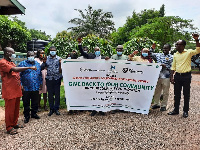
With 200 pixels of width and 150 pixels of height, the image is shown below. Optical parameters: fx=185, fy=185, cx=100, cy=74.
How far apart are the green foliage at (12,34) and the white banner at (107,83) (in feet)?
67.9

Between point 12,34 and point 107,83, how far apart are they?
894 inches

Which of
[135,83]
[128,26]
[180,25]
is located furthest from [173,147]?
[128,26]

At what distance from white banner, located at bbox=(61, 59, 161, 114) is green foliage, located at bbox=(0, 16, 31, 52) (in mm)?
20701

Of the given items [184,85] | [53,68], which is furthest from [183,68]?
[53,68]

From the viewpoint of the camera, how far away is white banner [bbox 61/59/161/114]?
4.54m

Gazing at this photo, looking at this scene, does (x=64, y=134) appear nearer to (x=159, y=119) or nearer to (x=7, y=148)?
(x=7, y=148)

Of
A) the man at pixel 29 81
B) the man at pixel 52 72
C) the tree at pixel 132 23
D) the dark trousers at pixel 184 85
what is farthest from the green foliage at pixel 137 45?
the tree at pixel 132 23

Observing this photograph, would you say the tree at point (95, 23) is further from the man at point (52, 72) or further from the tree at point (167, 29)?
the man at point (52, 72)

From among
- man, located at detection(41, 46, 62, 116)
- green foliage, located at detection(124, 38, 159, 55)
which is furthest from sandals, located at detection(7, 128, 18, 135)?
green foliage, located at detection(124, 38, 159, 55)

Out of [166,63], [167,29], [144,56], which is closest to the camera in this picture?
[144,56]

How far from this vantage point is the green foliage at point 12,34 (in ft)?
73.1

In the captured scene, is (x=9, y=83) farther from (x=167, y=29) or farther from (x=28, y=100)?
(x=167, y=29)

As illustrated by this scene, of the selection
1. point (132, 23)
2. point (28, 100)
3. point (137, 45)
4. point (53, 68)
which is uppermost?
point (132, 23)

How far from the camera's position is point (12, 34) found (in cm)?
2353
